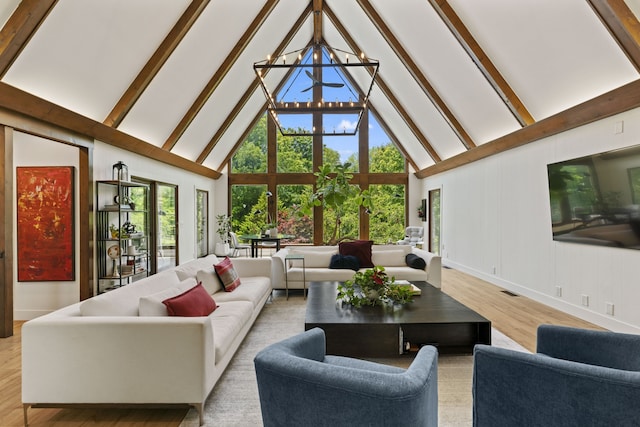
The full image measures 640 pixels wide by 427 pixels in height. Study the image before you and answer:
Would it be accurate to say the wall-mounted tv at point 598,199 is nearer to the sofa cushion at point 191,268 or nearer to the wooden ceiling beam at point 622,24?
the wooden ceiling beam at point 622,24

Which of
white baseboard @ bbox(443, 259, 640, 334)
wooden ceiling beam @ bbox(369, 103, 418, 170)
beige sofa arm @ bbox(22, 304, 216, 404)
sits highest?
wooden ceiling beam @ bbox(369, 103, 418, 170)

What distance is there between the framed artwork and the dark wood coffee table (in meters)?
3.62

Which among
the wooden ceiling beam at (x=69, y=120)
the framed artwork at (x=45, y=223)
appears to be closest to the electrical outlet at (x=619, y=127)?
the wooden ceiling beam at (x=69, y=120)

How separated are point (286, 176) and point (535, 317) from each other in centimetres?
803

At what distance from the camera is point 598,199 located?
13.1ft

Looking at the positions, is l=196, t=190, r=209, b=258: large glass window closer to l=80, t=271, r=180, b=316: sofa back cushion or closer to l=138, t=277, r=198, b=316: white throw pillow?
l=80, t=271, r=180, b=316: sofa back cushion

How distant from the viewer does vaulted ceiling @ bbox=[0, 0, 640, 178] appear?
3.47 m

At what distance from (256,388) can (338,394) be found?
1604mm

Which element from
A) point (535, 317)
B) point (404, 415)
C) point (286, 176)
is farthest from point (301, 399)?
point (286, 176)

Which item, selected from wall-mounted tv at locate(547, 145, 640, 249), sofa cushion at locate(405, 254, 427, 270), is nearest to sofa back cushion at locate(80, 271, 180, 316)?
sofa cushion at locate(405, 254, 427, 270)

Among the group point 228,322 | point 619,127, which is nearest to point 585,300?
point 619,127

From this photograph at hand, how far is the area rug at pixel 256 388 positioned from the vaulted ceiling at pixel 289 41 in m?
3.13

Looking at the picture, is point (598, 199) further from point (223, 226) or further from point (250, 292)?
point (223, 226)

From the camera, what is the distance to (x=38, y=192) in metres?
4.60
